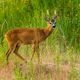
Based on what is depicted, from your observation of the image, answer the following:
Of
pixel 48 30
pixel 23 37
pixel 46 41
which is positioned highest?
pixel 48 30

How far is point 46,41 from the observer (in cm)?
1136

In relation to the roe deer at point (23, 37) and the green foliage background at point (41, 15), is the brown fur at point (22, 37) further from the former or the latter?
the green foliage background at point (41, 15)

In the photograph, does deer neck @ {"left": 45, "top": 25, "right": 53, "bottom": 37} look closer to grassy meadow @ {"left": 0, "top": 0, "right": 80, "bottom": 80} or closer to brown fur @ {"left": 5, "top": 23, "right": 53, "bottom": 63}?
brown fur @ {"left": 5, "top": 23, "right": 53, "bottom": 63}

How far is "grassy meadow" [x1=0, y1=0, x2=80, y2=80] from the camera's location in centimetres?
904

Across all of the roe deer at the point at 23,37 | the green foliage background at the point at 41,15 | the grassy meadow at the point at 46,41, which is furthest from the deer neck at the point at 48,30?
the green foliage background at the point at 41,15

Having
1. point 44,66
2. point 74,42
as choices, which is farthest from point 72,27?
point 44,66

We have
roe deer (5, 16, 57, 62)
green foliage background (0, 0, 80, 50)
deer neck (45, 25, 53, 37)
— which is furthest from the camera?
green foliage background (0, 0, 80, 50)

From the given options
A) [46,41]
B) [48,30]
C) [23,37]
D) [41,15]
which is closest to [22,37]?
[23,37]

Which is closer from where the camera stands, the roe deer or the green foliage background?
the roe deer

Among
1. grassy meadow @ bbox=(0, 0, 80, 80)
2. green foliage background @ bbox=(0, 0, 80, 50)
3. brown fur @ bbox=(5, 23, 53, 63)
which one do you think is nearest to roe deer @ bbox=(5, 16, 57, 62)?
brown fur @ bbox=(5, 23, 53, 63)

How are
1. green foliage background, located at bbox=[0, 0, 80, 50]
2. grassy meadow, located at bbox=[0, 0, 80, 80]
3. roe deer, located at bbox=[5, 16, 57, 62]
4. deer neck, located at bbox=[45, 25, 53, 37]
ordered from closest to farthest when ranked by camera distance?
1. grassy meadow, located at bbox=[0, 0, 80, 80]
2. roe deer, located at bbox=[5, 16, 57, 62]
3. deer neck, located at bbox=[45, 25, 53, 37]
4. green foliage background, located at bbox=[0, 0, 80, 50]

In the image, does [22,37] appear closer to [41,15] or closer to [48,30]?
[48,30]

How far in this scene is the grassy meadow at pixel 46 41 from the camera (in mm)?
9039

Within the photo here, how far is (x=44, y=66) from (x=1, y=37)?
3.17 meters
